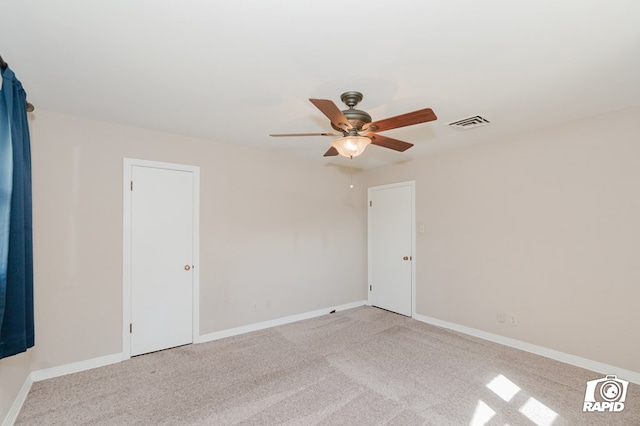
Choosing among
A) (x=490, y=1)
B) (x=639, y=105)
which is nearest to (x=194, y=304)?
(x=490, y=1)

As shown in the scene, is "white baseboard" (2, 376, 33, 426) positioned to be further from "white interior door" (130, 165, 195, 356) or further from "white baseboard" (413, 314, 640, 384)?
"white baseboard" (413, 314, 640, 384)

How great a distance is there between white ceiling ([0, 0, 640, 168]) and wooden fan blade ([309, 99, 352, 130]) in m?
0.32

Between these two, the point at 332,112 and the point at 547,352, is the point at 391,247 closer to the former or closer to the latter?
the point at 547,352

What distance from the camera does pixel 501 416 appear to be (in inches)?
84.2

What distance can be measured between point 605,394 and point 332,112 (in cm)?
318

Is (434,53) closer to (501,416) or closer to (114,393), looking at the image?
(501,416)

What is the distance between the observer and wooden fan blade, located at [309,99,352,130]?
1.77 metres

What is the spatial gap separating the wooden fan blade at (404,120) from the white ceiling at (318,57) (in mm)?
333

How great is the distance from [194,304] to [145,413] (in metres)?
1.36

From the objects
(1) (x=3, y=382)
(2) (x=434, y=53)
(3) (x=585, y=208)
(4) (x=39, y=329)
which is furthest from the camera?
(3) (x=585, y=208)

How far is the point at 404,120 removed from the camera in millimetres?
2025

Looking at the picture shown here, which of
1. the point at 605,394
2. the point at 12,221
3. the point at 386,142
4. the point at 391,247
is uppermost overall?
the point at 386,142

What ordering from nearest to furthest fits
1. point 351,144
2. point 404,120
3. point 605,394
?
1. point 404,120
2. point 351,144
3. point 605,394

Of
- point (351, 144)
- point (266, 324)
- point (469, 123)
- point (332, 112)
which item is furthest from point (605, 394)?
point (266, 324)
